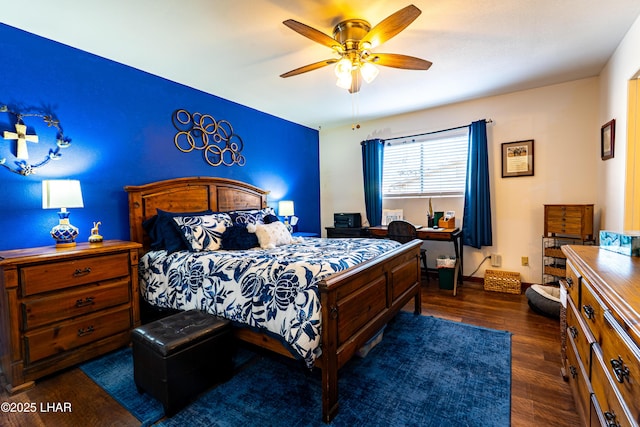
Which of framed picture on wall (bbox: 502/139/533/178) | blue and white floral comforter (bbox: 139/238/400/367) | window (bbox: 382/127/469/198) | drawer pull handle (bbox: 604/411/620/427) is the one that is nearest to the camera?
drawer pull handle (bbox: 604/411/620/427)

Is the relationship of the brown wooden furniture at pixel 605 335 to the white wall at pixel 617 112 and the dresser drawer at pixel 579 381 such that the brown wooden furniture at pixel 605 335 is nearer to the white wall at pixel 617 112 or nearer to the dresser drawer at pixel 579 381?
the dresser drawer at pixel 579 381

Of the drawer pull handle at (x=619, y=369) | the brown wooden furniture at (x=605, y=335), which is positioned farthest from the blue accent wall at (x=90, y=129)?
the drawer pull handle at (x=619, y=369)

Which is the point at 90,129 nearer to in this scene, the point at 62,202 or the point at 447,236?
the point at 62,202

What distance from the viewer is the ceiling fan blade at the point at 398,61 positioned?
2.15 m

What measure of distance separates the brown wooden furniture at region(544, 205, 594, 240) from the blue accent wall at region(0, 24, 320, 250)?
12.3 feet

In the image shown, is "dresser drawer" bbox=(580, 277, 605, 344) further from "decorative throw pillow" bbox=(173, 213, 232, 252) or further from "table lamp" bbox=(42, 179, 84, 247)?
"table lamp" bbox=(42, 179, 84, 247)

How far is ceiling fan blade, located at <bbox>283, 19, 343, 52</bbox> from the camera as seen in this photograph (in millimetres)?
1783

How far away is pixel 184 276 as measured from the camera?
228 centimetres

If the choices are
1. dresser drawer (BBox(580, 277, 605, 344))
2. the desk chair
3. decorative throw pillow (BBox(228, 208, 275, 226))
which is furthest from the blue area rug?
the desk chair

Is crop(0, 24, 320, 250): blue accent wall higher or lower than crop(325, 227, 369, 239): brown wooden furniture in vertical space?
higher

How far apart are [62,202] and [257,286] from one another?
5.29 feet

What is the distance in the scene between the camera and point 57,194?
2.13m

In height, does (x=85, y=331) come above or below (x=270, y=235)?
below

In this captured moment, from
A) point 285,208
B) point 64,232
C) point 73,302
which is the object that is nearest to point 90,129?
point 64,232
